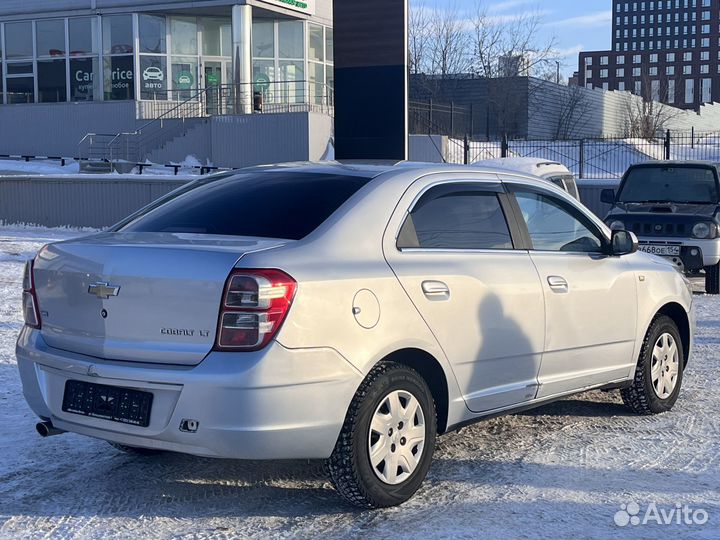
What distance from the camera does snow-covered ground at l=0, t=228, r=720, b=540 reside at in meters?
4.48

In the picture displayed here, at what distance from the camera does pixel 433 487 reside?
507cm

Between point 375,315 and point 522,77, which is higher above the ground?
point 522,77

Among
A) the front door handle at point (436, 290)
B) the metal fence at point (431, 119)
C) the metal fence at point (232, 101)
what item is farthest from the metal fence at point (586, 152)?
the front door handle at point (436, 290)

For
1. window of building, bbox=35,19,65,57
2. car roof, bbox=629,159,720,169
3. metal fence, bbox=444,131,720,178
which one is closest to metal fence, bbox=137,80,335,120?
window of building, bbox=35,19,65,57

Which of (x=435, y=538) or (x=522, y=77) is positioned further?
(x=522, y=77)

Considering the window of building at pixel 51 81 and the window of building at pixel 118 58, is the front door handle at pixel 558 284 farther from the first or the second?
the window of building at pixel 51 81

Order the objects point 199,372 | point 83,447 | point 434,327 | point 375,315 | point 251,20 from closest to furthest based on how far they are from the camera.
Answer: point 199,372, point 375,315, point 434,327, point 83,447, point 251,20

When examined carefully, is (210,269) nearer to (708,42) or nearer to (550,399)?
(550,399)

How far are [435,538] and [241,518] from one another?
95cm

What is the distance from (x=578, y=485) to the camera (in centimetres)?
509

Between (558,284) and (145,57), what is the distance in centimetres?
3152

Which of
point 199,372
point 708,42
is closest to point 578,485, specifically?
point 199,372

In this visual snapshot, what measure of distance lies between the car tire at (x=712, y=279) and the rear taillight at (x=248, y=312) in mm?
9475

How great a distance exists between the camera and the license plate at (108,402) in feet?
14.4
